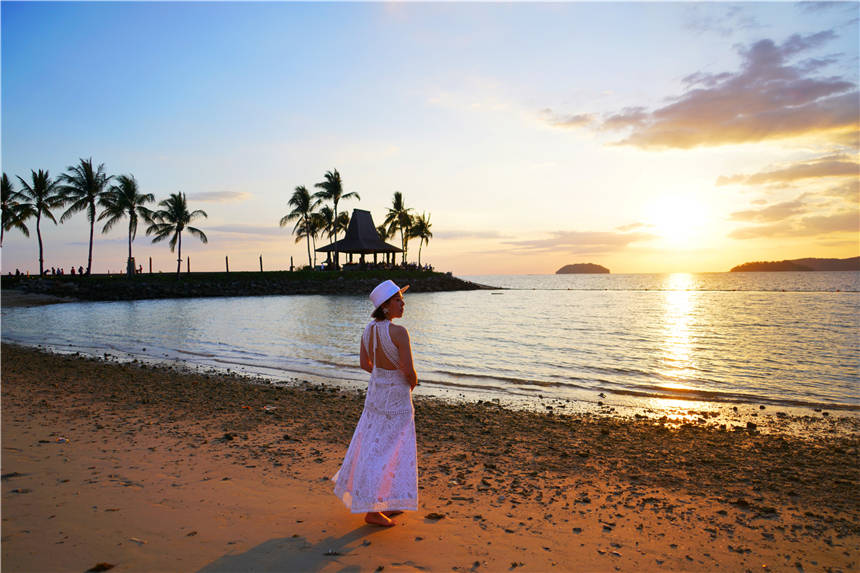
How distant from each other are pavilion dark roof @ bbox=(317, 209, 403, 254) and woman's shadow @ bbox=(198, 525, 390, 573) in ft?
184

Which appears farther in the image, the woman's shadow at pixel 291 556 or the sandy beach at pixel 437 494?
the sandy beach at pixel 437 494

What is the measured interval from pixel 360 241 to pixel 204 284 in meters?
18.4

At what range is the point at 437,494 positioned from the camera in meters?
4.78

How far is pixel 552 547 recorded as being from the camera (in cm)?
378

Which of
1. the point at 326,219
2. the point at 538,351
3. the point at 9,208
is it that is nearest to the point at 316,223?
the point at 326,219

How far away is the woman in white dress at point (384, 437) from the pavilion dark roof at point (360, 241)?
5569 centimetres

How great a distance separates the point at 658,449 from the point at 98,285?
53360 mm

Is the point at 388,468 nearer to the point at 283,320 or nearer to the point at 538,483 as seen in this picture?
the point at 538,483

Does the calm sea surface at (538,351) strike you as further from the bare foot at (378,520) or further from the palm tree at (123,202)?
the palm tree at (123,202)

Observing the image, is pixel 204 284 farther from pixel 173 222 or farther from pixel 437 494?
pixel 437 494

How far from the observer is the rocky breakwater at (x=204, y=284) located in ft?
149

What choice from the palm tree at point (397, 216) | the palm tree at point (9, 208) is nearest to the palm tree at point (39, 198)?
the palm tree at point (9, 208)

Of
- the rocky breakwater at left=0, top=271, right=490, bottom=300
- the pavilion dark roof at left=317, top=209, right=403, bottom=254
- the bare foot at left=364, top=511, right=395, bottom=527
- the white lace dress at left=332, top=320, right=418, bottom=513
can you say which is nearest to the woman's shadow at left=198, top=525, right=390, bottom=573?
the bare foot at left=364, top=511, right=395, bottom=527

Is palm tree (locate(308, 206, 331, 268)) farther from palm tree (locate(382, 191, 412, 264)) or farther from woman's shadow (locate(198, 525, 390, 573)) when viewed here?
woman's shadow (locate(198, 525, 390, 573))
